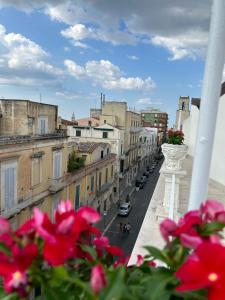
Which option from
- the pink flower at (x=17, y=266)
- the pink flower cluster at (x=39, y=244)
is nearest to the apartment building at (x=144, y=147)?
the pink flower cluster at (x=39, y=244)

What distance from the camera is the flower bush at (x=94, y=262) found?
2.51 ft

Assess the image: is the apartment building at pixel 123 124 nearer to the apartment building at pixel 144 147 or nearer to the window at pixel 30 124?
the apartment building at pixel 144 147

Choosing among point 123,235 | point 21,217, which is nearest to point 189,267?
point 21,217

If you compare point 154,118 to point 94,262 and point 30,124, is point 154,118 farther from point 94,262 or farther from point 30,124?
point 94,262

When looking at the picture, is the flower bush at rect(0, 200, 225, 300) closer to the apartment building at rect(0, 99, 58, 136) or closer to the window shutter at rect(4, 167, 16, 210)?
the window shutter at rect(4, 167, 16, 210)

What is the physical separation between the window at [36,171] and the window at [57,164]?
1493 mm

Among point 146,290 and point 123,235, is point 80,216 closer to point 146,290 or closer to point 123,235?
point 146,290

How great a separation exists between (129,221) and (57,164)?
974 centimetres

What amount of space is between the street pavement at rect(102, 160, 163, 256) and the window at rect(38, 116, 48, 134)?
655 centimetres

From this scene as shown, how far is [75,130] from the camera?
26.3 meters

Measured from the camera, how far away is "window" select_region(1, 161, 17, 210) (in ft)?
32.5

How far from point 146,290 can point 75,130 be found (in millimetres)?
25667

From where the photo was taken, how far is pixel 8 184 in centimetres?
1019

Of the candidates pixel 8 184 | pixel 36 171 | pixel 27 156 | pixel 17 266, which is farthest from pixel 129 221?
pixel 17 266
